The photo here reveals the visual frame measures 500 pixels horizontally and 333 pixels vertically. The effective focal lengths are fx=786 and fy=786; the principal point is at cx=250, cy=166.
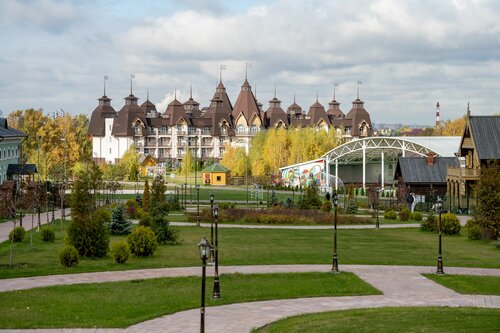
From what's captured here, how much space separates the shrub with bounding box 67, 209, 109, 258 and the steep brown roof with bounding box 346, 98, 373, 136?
366 ft

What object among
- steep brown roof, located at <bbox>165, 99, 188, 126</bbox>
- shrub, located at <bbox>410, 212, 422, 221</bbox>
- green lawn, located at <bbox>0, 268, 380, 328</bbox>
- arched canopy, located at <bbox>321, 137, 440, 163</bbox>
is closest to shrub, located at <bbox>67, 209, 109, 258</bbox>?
green lawn, located at <bbox>0, 268, 380, 328</bbox>

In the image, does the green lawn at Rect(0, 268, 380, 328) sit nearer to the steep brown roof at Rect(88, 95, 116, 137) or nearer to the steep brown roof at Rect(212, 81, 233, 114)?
the steep brown roof at Rect(88, 95, 116, 137)

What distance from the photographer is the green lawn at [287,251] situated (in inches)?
1086

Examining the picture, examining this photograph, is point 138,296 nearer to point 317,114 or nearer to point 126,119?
point 126,119

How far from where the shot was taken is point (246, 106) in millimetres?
136750

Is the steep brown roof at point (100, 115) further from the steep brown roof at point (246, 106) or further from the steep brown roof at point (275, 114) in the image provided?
the steep brown roof at point (275, 114)

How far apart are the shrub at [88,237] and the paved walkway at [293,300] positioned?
445cm

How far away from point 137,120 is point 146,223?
94737 millimetres

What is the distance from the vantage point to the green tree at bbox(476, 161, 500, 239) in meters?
35.6

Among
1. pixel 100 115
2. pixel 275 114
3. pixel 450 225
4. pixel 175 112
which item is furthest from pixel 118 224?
pixel 275 114

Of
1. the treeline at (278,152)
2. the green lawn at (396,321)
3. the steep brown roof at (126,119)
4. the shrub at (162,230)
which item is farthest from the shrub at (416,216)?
the steep brown roof at (126,119)

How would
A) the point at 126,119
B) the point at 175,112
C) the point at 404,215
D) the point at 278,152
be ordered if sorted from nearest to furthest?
the point at 404,215 < the point at 278,152 < the point at 126,119 < the point at 175,112

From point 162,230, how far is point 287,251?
19.4 ft

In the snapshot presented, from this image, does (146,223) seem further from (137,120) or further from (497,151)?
(137,120)
